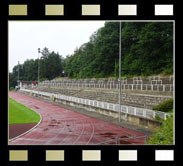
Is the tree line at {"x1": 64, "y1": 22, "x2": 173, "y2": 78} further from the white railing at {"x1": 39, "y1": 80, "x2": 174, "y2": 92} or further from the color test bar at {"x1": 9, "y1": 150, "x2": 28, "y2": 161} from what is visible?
the color test bar at {"x1": 9, "y1": 150, "x2": 28, "y2": 161}

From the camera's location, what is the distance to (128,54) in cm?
2931

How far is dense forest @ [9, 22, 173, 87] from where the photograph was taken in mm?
23734

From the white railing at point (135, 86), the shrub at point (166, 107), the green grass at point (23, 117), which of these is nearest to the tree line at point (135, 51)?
the white railing at point (135, 86)

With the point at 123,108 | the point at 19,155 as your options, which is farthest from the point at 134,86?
the point at 19,155

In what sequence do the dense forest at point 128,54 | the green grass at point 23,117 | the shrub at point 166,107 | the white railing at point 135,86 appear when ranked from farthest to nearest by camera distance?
the dense forest at point 128,54
the white railing at point 135,86
the green grass at point 23,117
the shrub at point 166,107

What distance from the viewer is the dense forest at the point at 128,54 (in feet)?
77.9

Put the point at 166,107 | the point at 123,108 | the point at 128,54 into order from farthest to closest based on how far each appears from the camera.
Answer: the point at 128,54 → the point at 123,108 → the point at 166,107

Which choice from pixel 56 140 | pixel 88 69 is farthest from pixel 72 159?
pixel 88 69

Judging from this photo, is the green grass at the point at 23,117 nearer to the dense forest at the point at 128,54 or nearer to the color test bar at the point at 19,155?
the color test bar at the point at 19,155

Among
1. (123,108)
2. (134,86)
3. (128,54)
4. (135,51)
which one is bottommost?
(123,108)

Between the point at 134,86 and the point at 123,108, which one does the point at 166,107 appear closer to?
the point at 123,108

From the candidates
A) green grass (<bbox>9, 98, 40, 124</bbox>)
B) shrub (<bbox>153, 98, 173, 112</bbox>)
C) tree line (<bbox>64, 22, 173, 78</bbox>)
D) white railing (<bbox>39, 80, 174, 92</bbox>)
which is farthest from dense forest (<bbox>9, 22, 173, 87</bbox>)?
green grass (<bbox>9, 98, 40, 124</bbox>)

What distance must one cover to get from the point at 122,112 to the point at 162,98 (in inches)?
152

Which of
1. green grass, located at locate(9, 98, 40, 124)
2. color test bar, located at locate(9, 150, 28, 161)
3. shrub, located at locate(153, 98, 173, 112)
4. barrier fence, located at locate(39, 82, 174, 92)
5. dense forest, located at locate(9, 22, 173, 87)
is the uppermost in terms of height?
dense forest, located at locate(9, 22, 173, 87)
